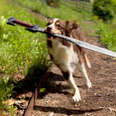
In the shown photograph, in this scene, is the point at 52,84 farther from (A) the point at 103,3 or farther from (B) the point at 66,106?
(A) the point at 103,3

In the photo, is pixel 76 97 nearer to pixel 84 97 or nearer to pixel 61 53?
pixel 84 97

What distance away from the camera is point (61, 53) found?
4164 millimetres

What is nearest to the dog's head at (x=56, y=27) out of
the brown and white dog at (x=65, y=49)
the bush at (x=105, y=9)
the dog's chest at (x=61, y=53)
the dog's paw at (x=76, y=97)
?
the brown and white dog at (x=65, y=49)

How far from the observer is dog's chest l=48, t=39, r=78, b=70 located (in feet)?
13.4

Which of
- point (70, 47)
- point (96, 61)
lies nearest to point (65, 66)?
point (70, 47)

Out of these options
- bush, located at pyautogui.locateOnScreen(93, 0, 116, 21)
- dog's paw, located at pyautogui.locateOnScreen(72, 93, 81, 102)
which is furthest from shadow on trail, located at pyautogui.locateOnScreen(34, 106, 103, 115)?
bush, located at pyautogui.locateOnScreen(93, 0, 116, 21)

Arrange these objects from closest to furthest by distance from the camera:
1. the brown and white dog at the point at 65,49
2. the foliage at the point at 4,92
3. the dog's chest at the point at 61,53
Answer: the foliage at the point at 4,92, the brown and white dog at the point at 65,49, the dog's chest at the point at 61,53

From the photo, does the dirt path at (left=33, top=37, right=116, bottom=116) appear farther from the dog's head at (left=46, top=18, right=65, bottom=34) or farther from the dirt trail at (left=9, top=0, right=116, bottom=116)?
the dog's head at (left=46, top=18, right=65, bottom=34)

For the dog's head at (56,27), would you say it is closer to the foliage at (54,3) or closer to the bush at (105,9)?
the bush at (105,9)

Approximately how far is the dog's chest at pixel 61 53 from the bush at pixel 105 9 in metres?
13.1

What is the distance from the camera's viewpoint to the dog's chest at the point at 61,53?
409cm

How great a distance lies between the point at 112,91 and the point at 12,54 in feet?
7.06

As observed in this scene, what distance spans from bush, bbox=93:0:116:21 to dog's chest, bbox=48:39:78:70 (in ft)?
43.1

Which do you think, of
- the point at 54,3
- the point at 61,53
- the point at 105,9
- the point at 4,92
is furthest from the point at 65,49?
the point at 54,3
